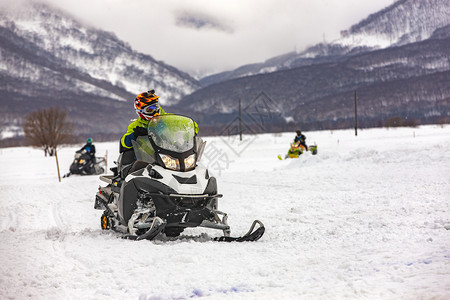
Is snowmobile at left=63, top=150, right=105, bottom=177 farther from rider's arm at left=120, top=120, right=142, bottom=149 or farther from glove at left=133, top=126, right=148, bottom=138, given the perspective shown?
glove at left=133, top=126, right=148, bottom=138

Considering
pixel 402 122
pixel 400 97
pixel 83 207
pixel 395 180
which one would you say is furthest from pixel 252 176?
pixel 400 97

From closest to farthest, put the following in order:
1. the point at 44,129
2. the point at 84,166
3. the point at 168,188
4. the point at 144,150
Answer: the point at 168,188 < the point at 144,150 < the point at 84,166 < the point at 44,129

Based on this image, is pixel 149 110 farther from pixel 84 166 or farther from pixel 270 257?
pixel 84 166

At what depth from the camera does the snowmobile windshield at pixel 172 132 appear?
4.77 metres

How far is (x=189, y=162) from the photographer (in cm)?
480

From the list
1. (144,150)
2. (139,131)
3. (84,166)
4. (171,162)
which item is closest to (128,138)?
(139,131)

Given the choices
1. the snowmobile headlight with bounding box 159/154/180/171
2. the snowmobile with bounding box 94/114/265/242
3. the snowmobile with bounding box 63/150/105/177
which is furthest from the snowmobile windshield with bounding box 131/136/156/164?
the snowmobile with bounding box 63/150/105/177

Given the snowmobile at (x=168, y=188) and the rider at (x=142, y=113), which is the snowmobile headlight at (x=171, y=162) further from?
the rider at (x=142, y=113)

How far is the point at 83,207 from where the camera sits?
9047 mm

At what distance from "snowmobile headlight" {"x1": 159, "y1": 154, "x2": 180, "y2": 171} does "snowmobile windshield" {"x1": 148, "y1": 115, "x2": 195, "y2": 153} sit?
118 mm

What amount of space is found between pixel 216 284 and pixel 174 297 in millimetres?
415

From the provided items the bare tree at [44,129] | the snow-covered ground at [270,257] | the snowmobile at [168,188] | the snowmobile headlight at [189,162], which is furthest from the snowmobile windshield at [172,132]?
the bare tree at [44,129]

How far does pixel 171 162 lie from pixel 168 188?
0.38m

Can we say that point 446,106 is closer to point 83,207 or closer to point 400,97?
point 400,97
